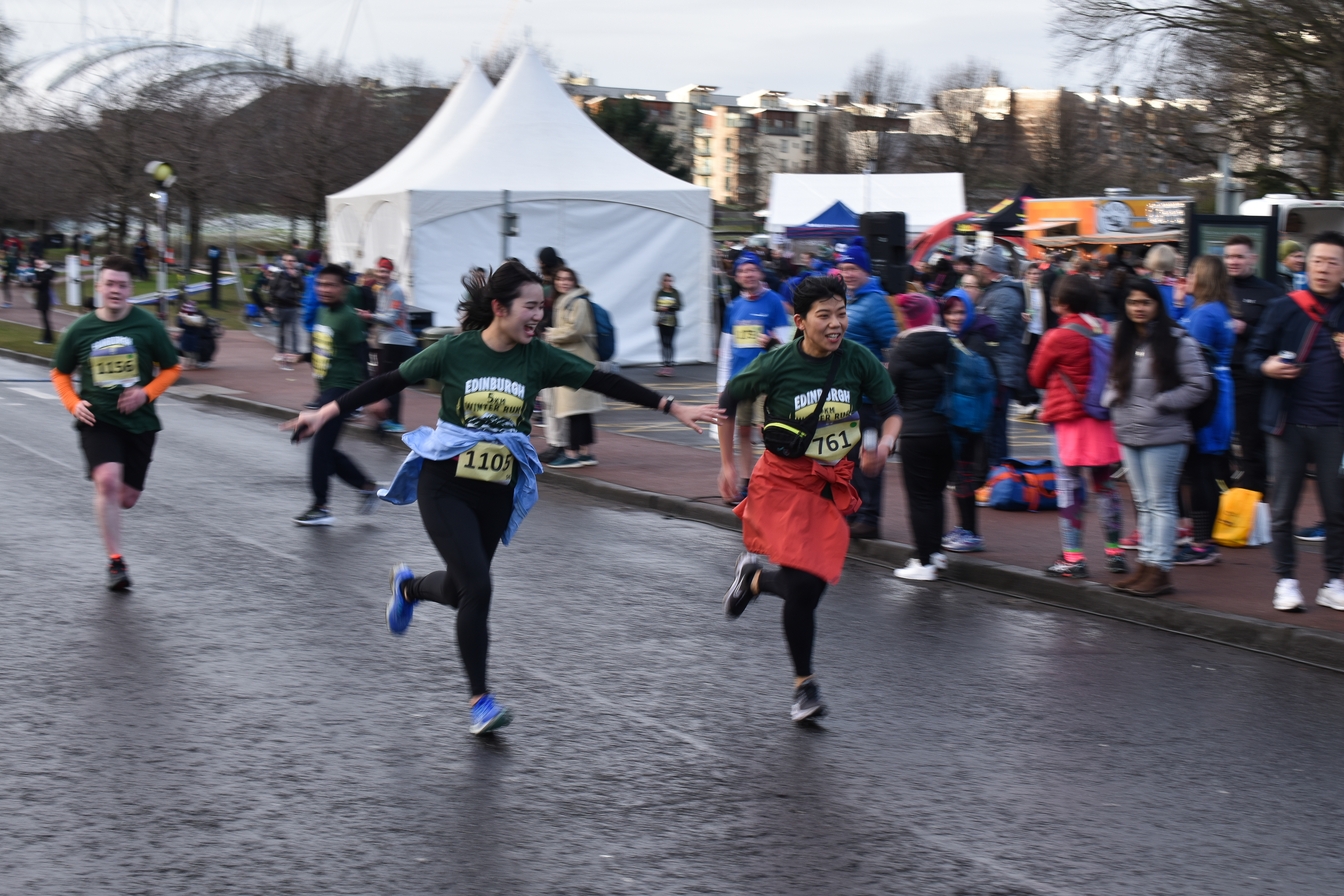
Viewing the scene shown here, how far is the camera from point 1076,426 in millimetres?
7801

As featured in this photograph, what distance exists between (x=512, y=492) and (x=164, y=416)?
12.9 metres

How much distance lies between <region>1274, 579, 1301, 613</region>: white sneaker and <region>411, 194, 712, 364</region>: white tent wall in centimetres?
1589

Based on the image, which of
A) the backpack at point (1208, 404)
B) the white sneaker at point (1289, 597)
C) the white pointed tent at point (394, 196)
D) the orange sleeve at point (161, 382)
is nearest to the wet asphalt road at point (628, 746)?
the white sneaker at point (1289, 597)

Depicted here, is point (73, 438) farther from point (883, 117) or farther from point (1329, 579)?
point (883, 117)

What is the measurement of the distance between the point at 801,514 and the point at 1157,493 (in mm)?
2872

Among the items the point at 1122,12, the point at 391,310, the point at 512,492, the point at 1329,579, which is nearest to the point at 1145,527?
the point at 1329,579

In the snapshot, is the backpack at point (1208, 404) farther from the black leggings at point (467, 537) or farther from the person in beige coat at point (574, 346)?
the person in beige coat at point (574, 346)

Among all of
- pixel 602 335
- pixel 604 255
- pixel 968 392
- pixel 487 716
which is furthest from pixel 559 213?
pixel 487 716

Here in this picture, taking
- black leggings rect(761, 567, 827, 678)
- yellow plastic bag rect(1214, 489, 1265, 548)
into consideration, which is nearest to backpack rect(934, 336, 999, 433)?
yellow plastic bag rect(1214, 489, 1265, 548)

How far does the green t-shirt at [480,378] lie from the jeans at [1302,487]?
3905 mm

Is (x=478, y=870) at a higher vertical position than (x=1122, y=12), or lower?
lower

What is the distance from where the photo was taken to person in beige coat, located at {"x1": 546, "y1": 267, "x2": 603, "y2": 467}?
12.6m

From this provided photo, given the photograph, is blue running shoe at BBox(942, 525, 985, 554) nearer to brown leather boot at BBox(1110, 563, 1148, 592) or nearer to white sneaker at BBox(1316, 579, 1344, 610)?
brown leather boot at BBox(1110, 563, 1148, 592)

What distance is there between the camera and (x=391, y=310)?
16.1m
